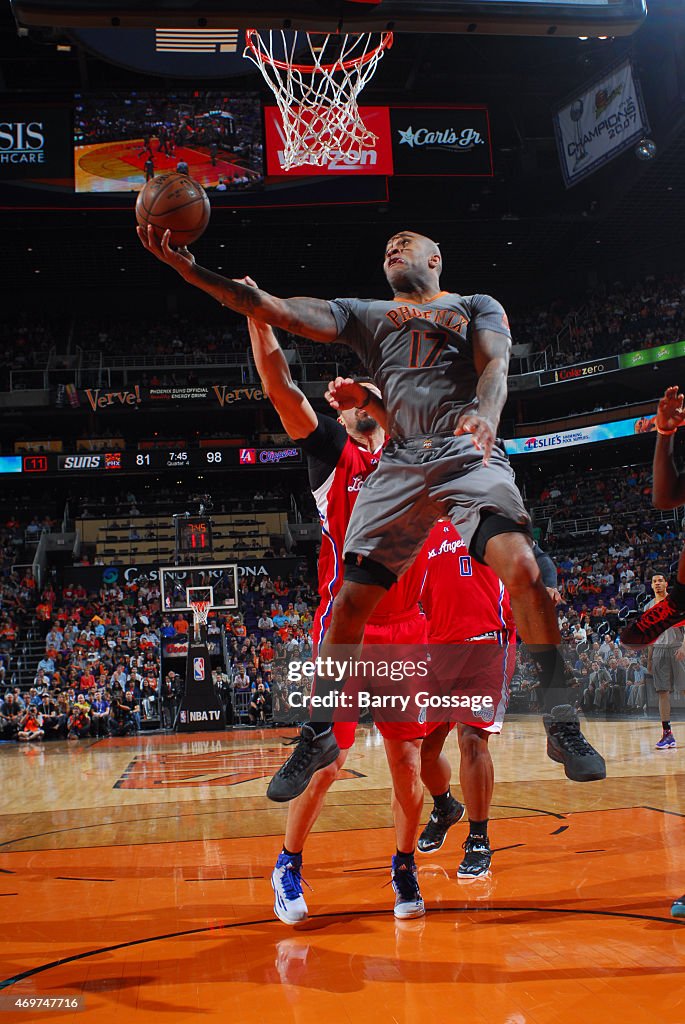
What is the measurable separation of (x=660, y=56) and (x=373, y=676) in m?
23.9

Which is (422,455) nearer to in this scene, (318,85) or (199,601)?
(318,85)

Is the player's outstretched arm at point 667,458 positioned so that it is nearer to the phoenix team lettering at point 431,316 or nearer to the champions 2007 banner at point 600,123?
the phoenix team lettering at point 431,316

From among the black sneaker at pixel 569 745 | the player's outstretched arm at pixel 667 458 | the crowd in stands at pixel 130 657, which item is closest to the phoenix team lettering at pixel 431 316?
the player's outstretched arm at pixel 667 458

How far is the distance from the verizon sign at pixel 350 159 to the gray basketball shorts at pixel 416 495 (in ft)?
65.5

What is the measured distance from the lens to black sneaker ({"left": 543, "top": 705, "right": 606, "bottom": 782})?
3412 millimetres

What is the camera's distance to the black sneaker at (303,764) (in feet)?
12.1

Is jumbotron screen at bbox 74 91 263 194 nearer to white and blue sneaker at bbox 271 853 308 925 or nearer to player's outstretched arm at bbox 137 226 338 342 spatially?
player's outstretched arm at bbox 137 226 338 342

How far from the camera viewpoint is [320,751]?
12.7 ft

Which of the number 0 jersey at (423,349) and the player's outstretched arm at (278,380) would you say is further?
the player's outstretched arm at (278,380)

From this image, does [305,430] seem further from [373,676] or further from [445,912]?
[445,912]

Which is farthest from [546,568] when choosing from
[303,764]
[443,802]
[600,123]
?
[600,123]

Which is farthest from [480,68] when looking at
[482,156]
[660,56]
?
[660,56]

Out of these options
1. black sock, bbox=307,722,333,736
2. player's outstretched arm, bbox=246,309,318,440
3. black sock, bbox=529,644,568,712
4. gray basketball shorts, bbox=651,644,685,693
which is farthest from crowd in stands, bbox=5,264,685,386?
black sock, bbox=529,644,568,712

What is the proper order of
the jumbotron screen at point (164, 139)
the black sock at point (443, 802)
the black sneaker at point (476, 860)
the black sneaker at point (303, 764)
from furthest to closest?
the jumbotron screen at point (164, 139), the black sock at point (443, 802), the black sneaker at point (476, 860), the black sneaker at point (303, 764)
